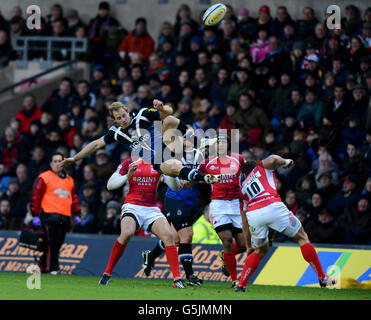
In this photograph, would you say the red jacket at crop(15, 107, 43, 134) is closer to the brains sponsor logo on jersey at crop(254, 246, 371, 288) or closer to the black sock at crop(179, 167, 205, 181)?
the brains sponsor logo on jersey at crop(254, 246, 371, 288)

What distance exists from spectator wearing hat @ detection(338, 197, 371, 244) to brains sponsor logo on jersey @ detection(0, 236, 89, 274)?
501cm

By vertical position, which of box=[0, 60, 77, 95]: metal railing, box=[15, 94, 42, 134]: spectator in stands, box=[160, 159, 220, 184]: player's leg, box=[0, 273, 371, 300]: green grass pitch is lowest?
box=[0, 273, 371, 300]: green grass pitch

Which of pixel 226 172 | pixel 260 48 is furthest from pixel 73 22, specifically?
pixel 226 172

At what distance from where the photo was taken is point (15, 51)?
24.5 metres

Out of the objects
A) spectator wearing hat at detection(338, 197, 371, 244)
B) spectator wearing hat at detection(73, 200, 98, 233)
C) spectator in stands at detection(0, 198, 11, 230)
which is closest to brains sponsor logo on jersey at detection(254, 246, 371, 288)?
spectator wearing hat at detection(338, 197, 371, 244)

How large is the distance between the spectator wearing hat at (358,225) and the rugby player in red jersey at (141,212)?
412cm

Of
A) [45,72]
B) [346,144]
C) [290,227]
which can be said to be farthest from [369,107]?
[45,72]

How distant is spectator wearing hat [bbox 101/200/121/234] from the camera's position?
17.2 meters

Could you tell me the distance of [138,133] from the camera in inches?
511

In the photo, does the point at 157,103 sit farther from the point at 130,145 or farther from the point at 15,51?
the point at 15,51

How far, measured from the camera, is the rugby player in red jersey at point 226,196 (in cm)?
1308

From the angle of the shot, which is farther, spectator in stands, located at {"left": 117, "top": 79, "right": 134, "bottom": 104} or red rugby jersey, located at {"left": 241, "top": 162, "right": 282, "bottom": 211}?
spectator in stands, located at {"left": 117, "top": 79, "right": 134, "bottom": 104}

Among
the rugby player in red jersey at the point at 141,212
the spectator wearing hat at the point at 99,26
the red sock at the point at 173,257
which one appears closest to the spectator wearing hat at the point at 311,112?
the rugby player in red jersey at the point at 141,212

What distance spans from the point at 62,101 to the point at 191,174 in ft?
34.7
